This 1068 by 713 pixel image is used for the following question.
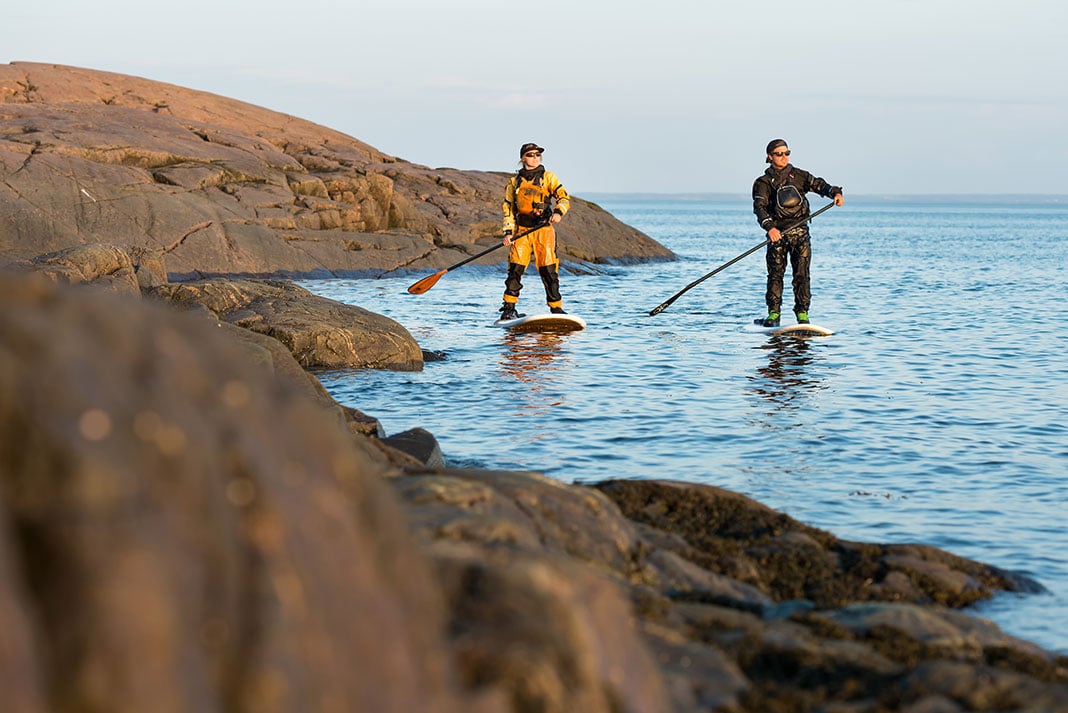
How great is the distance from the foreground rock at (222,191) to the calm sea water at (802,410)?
200 inches

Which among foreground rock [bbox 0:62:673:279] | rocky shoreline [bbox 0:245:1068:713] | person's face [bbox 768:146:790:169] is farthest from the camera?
foreground rock [bbox 0:62:673:279]

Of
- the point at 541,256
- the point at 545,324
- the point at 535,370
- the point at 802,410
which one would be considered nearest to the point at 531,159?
the point at 541,256

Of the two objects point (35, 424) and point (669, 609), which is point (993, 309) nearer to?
point (669, 609)

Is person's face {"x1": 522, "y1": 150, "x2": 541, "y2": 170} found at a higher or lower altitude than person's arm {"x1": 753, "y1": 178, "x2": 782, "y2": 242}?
higher

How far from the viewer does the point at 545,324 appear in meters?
18.4

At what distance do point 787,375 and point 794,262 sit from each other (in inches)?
137

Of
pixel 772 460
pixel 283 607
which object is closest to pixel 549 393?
pixel 772 460

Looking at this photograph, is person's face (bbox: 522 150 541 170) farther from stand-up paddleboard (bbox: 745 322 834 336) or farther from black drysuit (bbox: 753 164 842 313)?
stand-up paddleboard (bbox: 745 322 834 336)

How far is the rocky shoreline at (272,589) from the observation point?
2.31 m

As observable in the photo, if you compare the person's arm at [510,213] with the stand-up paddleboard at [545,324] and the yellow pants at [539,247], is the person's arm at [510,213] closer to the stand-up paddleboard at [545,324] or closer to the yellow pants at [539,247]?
the yellow pants at [539,247]

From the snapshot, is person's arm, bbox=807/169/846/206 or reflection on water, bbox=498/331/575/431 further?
person's arm, bbox=807/169/846/206

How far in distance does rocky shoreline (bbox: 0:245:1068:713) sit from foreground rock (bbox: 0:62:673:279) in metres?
17.0

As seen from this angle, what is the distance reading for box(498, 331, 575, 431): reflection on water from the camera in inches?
477

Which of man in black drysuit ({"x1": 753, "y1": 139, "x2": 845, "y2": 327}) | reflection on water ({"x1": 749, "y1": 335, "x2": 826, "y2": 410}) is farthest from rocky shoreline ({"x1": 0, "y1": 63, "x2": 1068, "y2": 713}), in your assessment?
man in black drysuit ({"x1": 753, "y1": 139, "x2": 845, "y2": 327})
